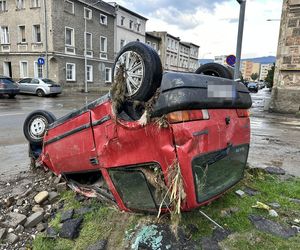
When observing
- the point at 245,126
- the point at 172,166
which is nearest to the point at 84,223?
the point at 172,166

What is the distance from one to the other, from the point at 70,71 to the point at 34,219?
27.1 meters

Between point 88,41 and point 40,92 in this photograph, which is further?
point 88,41

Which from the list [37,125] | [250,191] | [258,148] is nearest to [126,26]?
[258,148]

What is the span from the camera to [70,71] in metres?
28.3

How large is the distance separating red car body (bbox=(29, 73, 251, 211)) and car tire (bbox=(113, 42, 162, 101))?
12cm

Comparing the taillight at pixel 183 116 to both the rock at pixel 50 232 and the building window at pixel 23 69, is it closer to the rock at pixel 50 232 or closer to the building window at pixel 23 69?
the rock at pixel 50 232

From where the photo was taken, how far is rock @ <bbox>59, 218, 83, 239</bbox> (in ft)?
8.76

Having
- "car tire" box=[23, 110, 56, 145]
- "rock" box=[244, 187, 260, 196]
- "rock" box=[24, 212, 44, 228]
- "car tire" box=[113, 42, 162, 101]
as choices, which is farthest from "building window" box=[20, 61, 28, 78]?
"car tire" box=[113, 42, 162, 101]

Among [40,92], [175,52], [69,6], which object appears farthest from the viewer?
[175,52]

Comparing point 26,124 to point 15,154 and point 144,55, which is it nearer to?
point 15,154

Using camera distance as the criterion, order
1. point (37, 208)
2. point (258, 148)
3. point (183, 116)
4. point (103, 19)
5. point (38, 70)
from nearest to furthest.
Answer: point (183, 116) < point (37, 208) < point (258, 148) < point (38, 70) < point (103, 19)

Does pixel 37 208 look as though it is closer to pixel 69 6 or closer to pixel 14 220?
pixel 14 220

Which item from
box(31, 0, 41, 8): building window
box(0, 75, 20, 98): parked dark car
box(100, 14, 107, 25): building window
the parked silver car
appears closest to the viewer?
box(0, 75, 20, 98): parked dark car

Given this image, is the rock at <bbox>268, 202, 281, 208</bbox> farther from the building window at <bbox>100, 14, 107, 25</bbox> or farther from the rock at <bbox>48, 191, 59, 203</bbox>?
the building window at <bbox>100, 14, 107, 25</bbox>
